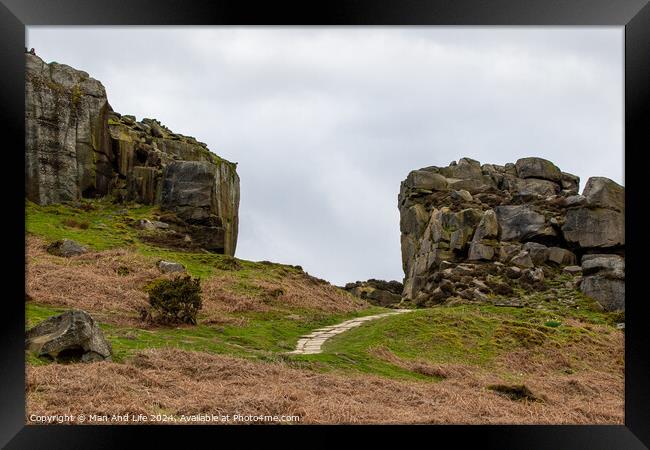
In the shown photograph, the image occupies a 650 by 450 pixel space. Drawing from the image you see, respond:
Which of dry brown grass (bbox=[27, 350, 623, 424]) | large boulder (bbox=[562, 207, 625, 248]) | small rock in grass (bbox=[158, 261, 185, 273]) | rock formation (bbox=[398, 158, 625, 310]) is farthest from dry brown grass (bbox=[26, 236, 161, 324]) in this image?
large boulder (bbox=[562, 207, 625, 248])

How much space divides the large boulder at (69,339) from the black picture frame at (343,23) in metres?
5.67

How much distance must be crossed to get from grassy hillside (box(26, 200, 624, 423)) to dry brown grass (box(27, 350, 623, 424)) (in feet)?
0.18

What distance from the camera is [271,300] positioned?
98.9 feet

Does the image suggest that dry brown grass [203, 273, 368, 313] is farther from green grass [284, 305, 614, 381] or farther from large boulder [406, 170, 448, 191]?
large boulder [406, 170, 448, 191]

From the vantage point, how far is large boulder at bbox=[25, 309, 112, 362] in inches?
512

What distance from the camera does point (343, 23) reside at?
26.0ft

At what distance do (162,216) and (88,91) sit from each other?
18057mm

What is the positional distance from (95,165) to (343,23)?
52.7 m

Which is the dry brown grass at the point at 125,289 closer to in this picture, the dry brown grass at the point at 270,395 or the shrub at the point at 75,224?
the shrub at the point at 75,224

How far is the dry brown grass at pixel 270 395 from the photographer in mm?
10141

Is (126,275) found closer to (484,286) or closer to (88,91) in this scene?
(484,286)

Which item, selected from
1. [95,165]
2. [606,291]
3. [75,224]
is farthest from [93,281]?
[606,291]

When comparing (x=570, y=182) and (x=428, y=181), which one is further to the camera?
(x=428, y=181)

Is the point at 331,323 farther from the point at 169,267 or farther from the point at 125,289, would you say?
the point at 125,289
